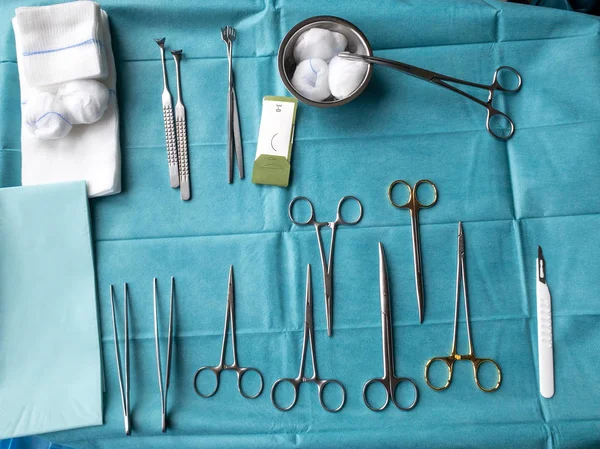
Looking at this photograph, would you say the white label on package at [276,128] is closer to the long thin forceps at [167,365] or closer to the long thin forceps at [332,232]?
the long thin forceps at [332,232]

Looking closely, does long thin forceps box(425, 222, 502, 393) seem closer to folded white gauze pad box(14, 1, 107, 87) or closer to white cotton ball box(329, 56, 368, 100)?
white cotton ball box(329, 56, 368, 100)

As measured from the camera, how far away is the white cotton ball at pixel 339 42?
0.97 metres

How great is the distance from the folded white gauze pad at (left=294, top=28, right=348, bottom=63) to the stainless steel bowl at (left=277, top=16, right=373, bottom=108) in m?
0.01

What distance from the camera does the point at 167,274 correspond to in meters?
0.99

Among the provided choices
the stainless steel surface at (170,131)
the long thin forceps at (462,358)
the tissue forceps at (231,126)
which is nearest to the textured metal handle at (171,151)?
the stainless steel surface at (170,131)

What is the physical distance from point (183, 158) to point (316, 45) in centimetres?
35

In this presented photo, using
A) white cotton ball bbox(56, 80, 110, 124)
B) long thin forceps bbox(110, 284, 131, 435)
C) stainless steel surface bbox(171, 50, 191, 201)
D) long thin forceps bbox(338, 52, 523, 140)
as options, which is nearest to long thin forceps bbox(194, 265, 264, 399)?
long thin forceps bbox(110, 284, 131, 435)

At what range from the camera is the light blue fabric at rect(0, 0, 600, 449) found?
94 centimetres

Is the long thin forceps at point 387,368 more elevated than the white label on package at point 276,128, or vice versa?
the white label on package at point 276,128

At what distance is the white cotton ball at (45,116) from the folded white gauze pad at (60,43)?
42 millimetres

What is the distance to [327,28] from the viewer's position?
0.99 m

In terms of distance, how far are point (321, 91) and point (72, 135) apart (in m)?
0.52

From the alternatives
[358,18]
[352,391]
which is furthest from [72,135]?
[352,391]

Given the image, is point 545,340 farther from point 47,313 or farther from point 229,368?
point 47,313
